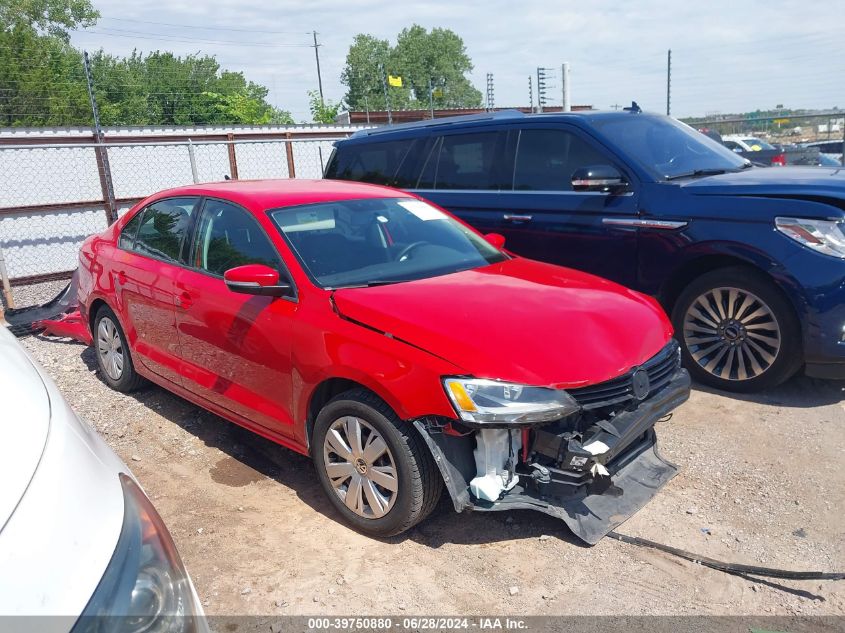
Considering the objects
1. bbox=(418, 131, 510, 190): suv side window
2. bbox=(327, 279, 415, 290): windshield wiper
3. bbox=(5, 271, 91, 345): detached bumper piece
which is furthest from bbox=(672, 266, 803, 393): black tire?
bbox=(5, 271, 91, 345): detached bumper piece

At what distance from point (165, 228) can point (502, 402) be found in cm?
284

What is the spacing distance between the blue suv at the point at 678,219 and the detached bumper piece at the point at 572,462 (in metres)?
1.81

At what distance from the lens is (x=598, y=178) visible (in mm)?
5125

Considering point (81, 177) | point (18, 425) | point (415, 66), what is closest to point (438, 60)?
point (415, 66)

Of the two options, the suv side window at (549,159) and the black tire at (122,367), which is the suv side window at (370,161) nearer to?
the suv side window at (549,159)

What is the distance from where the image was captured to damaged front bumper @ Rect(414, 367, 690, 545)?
2.95 meters

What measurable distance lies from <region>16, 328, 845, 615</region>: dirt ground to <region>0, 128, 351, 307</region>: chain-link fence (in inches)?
239

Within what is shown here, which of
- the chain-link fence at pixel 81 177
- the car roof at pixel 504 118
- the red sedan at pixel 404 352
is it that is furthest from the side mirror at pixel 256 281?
the chain-link fence at pixel 81 177

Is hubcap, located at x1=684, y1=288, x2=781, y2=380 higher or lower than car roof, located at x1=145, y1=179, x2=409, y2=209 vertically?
lower

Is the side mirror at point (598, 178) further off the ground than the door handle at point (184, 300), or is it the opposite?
the side mirror at point (598, 178)

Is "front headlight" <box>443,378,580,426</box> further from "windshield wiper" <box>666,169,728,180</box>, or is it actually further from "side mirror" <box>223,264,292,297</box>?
"windshield wiper" <box>666,169,728,180</box>

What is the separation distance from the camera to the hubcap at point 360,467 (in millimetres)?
3141

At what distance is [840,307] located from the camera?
436 cm

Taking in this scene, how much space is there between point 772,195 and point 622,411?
2.38 m
